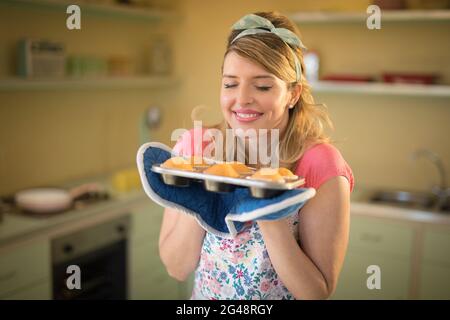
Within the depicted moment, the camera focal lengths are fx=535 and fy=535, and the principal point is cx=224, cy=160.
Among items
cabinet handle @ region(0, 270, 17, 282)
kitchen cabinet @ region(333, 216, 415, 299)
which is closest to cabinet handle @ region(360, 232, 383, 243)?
kitchen cabinet @ region(333, 216, 415, 299)

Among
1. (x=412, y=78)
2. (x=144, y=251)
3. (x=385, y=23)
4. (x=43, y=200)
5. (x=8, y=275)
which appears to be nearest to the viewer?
(x=8, y=275)

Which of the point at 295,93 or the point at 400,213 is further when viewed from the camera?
the point at 400,213

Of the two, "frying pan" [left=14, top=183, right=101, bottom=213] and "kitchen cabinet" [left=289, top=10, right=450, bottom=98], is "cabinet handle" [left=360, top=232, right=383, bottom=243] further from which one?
"frying pan" [left=14, top=183, right=101, bottom=213]

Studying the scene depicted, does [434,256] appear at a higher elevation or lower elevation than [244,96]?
lower

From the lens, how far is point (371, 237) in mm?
2312

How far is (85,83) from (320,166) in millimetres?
1757

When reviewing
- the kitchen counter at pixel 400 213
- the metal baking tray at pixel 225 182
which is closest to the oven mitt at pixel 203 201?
the metal baking tray at pixel 225 182

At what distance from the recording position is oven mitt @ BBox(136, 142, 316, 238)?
75 cm

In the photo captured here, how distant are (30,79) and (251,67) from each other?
61.9 inches

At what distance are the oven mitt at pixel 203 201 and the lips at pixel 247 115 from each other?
0.12 m

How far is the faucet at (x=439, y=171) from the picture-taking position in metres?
2.57

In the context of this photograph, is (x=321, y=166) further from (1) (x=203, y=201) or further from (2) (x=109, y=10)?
(2) (x=109, y=10)

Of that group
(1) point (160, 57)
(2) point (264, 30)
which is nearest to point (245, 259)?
(2) point (264, 30)
